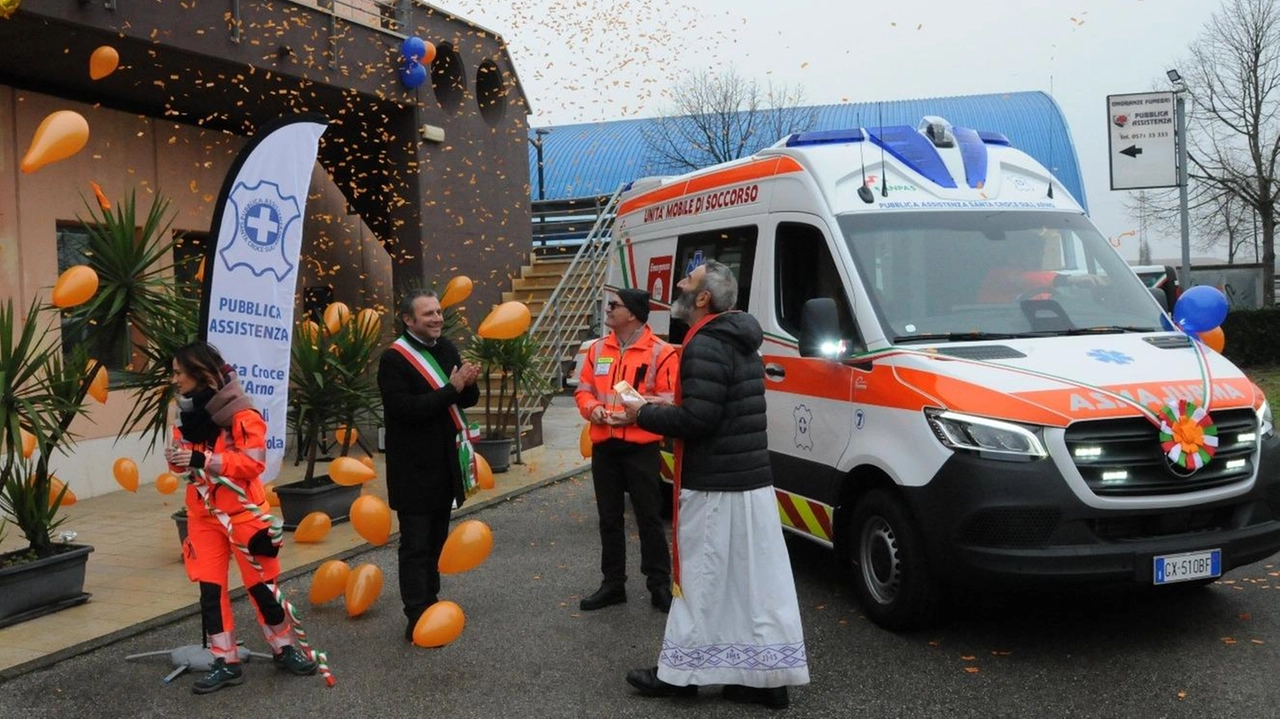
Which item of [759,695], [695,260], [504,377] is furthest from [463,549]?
[504,377]

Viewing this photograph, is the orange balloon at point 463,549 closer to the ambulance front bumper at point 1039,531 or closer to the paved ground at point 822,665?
the paved ground at point 822,665

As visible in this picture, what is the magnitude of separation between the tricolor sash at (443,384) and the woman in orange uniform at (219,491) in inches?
34.4

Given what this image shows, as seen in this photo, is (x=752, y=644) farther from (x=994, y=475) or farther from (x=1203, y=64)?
(x=1203, y=64)

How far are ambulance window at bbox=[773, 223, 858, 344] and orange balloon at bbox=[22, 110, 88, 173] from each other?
14.6 feet

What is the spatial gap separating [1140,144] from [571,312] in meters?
9.04

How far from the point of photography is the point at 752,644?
185 inches

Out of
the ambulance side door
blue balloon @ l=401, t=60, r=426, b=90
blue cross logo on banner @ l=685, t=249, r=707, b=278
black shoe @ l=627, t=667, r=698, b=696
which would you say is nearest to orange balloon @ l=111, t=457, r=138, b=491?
blue cross logo on banner @ l=685, t=249, r=707, b=278

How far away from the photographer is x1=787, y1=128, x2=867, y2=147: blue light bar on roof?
22.4ft

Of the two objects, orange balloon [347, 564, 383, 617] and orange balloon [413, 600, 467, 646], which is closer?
orange balloon [413, 600, 467, 646]

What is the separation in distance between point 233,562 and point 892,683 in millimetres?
5193

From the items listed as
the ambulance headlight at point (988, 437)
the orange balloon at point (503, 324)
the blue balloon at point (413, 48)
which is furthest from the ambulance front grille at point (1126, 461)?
the blue balloon at point (413, 48)

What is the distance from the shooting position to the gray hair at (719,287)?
4.83 m

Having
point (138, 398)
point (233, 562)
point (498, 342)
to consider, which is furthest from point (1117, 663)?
point (498, 342)

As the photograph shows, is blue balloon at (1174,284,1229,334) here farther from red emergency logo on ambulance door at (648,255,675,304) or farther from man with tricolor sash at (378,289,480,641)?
man with tricolor sash at (378,289,480,641)
